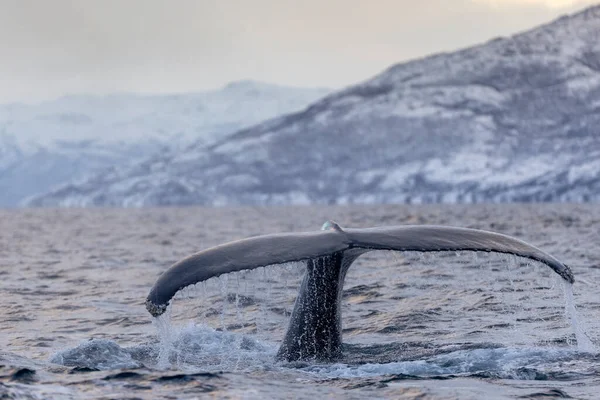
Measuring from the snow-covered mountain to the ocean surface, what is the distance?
12001 cm

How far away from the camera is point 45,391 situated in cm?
773

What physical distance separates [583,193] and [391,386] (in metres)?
127

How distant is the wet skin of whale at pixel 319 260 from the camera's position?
23.5ft

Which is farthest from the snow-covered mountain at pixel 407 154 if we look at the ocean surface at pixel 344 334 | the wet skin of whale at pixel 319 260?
the wet skin of whale at pixel 319 260

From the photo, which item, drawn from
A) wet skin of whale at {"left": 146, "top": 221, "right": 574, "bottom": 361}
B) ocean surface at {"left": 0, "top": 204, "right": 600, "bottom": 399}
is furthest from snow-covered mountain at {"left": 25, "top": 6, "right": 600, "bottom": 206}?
wet skin of whale at {"left": 146, "top": 221, "right": 574, "bottom": 361}

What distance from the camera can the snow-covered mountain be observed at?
14725 centimetres

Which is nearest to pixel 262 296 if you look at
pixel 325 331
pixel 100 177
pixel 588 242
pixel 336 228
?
pixel 325 331

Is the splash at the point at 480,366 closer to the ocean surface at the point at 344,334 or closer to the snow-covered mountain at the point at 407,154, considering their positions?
the ocean surface at the point at 344,334

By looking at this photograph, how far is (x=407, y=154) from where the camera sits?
16750 cm

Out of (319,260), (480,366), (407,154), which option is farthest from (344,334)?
(407,154)

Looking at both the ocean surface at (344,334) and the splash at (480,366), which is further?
the splash at (480,366)

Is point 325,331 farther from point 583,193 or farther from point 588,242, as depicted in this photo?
point 583,193

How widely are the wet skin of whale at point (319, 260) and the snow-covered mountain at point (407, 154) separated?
12813 centimetres

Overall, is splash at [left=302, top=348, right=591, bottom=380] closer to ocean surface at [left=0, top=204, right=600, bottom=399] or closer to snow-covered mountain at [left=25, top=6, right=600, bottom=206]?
ocean surface at [left=0, top=204, right=600, bottom=399]
